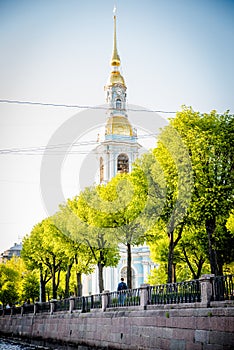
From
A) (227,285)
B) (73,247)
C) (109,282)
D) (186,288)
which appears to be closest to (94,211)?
(73,247)

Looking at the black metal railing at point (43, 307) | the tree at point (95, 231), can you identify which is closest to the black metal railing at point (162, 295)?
the black metal railing at point (43, 307)

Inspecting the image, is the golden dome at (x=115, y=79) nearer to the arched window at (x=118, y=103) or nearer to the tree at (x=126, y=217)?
the arched window at (x=118, y=103)

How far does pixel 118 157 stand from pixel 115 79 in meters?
12.6

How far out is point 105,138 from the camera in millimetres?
64625

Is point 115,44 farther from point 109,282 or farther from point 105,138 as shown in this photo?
point 109,282

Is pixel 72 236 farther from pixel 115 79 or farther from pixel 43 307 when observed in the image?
pixel 115 79

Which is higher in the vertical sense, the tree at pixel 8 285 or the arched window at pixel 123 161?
the arched window at pixel 123 161

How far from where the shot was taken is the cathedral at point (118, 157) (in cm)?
6231

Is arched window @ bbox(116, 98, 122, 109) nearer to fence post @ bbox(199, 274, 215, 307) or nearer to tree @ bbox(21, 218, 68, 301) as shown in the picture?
tree @ bbox(21, 218, 68, 301)

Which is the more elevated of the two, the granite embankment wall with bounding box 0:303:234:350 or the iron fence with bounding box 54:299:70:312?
the iron fence with bounding box 54:299:70:312

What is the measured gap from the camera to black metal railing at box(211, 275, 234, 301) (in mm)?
14766

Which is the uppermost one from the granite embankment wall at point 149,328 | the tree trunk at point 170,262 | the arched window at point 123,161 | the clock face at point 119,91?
the clock face at point 119,91

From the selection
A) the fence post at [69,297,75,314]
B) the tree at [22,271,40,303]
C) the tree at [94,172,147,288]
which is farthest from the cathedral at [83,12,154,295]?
the fence post at [69,297,75,314]

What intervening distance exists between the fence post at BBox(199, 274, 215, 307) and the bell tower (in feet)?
154
